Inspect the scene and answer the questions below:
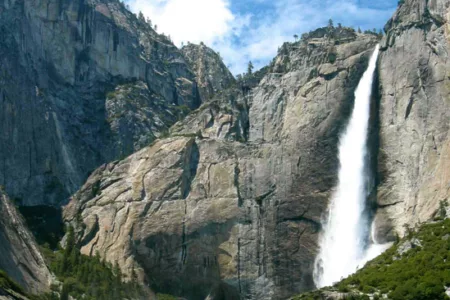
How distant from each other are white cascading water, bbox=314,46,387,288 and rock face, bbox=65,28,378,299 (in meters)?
1.12

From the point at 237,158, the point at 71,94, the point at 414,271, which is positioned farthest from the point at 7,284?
the point at 71,94

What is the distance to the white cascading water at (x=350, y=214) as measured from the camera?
77500 millimetres

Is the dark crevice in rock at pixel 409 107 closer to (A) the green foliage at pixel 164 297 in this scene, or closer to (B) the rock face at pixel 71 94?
(A) the green foliage at pixel 164 297

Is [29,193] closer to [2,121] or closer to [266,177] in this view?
[2,121]

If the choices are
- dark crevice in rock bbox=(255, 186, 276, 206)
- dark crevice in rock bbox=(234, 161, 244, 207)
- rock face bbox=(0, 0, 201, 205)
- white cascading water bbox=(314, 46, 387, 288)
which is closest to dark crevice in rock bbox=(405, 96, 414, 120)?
white cascading water bbox=(314, 46, 387, 288)

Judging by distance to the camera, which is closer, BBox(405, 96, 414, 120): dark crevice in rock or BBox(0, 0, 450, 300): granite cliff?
BBox(0, 0, 450, 300): granite cliff

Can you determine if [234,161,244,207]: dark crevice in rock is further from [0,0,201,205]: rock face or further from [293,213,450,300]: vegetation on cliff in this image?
[0,0,201,205]: rock face

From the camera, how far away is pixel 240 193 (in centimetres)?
8456

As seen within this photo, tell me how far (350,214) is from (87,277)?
27.8 meters

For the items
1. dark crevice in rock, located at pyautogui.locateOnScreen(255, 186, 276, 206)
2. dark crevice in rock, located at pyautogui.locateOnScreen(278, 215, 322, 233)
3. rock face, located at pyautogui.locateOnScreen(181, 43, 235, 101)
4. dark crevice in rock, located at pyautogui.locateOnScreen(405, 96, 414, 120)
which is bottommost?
dark crevice in rock, located at pyautogui.locateOnScreen(278, 215, 322, 233)

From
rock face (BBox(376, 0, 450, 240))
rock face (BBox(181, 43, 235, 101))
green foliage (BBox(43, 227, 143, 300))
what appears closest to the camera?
rock face (BBox(376, 0, 450, 240))

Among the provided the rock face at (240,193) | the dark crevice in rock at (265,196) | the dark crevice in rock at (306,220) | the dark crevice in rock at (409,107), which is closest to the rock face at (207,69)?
the rock face at (240,193)

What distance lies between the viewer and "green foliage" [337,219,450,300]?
180ft

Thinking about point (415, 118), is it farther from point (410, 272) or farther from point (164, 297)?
point (164, 297)
